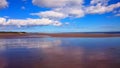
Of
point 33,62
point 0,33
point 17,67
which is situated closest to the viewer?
point 17,67

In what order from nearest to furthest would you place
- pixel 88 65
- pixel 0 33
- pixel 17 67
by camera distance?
pixel 17 67, pixel 88 65, pixel 0 33

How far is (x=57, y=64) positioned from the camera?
384cm

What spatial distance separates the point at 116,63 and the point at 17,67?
2069mm

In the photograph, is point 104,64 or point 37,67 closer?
point 37,67

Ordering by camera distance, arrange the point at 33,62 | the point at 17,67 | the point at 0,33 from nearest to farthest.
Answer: the point at 17,67 < the point at 33,62 < the point at 0,33

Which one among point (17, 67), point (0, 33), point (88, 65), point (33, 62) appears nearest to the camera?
point (17, 67)

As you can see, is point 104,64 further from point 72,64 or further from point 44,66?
point 44,66

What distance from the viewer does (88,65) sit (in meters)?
3.74

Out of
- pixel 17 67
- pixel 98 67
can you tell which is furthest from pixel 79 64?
pixel 17 67

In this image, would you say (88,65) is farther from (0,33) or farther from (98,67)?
(0,33)

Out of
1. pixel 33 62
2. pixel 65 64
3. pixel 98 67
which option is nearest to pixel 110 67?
pixel 98 67

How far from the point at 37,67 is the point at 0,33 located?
14746 millimetres

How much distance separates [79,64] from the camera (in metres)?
3.85

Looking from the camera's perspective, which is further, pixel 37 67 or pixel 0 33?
pixel 0 33
